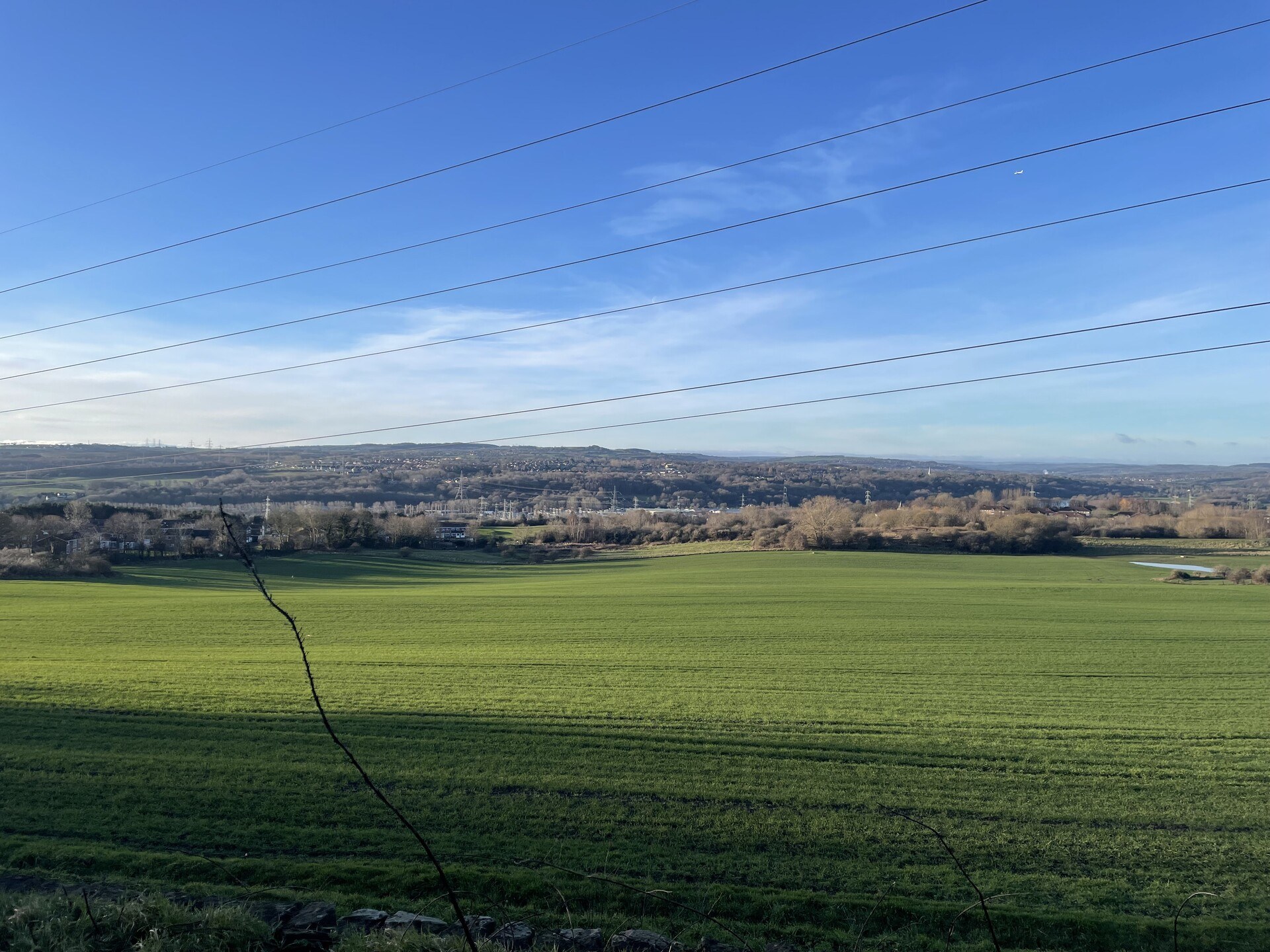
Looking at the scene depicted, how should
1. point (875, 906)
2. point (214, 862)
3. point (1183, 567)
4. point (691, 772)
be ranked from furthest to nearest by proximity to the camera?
point (1183, 567)
point (691, 772)
point (214, 862)
point (875, 906)

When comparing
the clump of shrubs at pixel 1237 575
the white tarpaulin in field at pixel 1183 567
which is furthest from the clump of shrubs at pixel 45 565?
the white tarpaulin in field at pixel 1183 567

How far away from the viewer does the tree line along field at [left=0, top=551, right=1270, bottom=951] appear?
10.1m

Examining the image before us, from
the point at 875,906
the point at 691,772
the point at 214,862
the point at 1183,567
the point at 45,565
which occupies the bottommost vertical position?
the point at 45,565

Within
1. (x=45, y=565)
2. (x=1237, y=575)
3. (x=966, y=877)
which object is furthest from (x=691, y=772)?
(x=45, y=565)

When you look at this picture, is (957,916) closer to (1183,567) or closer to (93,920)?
(93,920)

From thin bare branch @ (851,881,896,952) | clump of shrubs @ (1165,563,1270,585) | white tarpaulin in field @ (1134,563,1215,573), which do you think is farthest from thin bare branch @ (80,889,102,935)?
white tarpaulin in field @ (1134,563,1215,573)

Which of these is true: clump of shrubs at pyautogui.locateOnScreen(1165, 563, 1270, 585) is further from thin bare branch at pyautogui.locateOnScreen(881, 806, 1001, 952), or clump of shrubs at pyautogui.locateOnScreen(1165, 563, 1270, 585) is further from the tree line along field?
thin bare branch at pyautogui.locateOnScreen(881, 806, 1001, 952)

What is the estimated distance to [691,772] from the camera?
15.5 m

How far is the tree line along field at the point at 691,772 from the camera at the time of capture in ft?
33.2

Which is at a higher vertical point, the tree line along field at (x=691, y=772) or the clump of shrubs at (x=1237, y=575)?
the tree line along field at (x=691, y=772)

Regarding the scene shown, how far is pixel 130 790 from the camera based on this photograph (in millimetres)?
13648

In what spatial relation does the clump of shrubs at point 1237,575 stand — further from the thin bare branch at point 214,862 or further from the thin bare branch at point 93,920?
the thin bare branch at point 93,920

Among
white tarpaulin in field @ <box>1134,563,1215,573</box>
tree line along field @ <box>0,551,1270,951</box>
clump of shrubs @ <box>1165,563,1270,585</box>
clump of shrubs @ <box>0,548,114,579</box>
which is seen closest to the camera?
tree line along field @ <box>0,551,1270,951</box>

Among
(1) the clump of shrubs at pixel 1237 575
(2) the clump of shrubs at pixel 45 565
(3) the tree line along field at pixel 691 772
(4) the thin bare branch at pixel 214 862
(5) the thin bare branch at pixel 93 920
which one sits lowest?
(2) the clump of shrubs at pixel 45 565
